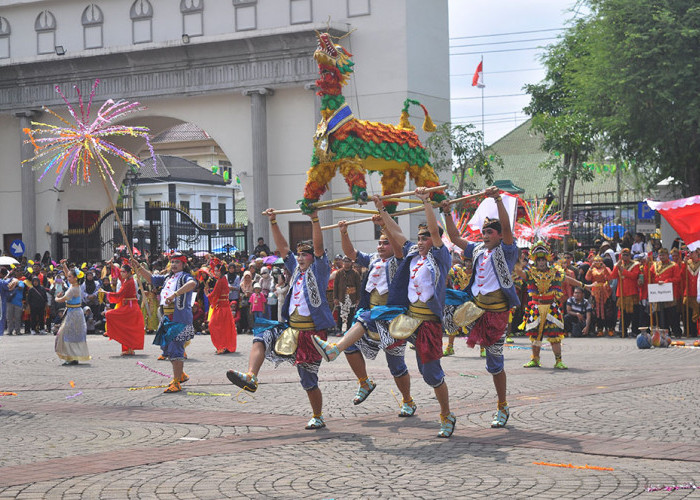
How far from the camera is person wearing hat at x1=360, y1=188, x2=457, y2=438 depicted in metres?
8.76

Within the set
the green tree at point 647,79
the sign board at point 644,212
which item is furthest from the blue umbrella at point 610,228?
the green tree at point 647,79

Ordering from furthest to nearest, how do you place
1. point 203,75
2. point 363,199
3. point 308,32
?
point 203,75
point 308,32
point 363,199

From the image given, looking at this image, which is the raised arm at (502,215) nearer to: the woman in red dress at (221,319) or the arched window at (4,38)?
the woman in red dress at (221,319)

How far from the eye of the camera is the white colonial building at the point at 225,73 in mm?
31016

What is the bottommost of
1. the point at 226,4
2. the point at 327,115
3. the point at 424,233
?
the point at 424,233

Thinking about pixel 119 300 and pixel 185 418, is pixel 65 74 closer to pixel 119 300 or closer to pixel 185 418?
pixel 119 300

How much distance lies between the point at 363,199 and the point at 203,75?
23.1 m

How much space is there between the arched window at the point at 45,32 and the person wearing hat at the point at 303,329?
94.3 feet

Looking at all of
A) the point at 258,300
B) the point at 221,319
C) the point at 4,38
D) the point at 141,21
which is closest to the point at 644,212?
the point at 258,300

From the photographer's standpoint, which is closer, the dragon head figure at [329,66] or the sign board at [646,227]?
the dragon head figure at [329,66]

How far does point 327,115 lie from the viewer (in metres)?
11.8

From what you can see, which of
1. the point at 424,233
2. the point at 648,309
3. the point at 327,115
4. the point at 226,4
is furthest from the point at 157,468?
the point at 226,4

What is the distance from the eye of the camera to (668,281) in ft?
66.0

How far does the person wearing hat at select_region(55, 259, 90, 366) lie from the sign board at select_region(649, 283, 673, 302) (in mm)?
10474
